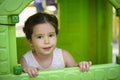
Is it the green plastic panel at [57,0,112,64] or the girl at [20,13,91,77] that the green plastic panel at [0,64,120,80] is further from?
the green plastic panel at [57,0,112,64]

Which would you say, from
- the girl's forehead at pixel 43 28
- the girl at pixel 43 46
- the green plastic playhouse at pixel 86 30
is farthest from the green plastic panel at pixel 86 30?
the girl's forehead at pixel 43 28

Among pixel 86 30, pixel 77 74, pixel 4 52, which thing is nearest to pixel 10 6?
pixel 4 52

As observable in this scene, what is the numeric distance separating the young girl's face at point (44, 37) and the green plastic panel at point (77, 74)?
129 mm

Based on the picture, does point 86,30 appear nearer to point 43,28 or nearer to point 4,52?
point 43,28

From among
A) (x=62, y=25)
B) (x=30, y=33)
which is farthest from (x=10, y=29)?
(x=62, y=25)

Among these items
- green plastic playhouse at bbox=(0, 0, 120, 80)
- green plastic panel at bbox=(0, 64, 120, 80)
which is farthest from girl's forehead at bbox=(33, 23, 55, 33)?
green plastic playhouse at bbox=(0, 0, 120, 80)

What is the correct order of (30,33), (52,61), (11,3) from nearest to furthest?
(11,3) → (30,33) → (52,61)

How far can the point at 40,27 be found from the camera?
118cm

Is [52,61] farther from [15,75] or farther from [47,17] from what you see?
[15,75]

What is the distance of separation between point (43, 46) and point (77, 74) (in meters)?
0.18

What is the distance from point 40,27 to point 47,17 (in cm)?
10

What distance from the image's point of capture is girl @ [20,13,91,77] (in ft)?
3.76

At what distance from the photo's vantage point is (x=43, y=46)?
1159 mm

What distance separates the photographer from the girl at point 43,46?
3.76 ft
